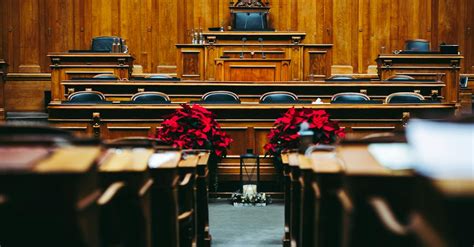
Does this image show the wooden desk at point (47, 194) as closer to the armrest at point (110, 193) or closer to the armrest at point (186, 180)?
the armrest at point (110, 193)

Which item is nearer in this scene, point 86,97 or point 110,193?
point 110,193

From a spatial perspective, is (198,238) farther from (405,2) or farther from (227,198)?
(405,2)

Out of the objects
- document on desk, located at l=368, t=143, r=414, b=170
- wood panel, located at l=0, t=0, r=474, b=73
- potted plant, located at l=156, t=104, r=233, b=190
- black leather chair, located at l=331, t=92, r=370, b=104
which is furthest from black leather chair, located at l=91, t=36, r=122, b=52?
document on desk, located at l=368, t=143, r=414, b=170

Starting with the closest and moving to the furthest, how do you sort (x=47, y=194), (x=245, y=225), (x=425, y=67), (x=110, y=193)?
(x=47, y=194) → (x=110, y=193) → (x=245, y=225) → (x=425, y=67)

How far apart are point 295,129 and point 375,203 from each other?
15.3ft

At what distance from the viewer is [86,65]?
450 inches

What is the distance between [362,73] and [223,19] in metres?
2.88

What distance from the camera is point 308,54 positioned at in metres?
12.0

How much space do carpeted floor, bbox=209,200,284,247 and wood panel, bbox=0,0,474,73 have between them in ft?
23.3

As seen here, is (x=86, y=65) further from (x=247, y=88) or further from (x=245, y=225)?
(x=245, y=225)

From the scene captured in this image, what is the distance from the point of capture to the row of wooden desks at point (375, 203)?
1.53 meters

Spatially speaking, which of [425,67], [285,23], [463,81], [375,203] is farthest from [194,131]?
[463,81]

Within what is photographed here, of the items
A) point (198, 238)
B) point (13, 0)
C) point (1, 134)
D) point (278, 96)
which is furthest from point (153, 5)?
point (1, 134)

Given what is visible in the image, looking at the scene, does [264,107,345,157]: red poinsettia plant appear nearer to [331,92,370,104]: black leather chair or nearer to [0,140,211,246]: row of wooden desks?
[331,92,370,104]: black leather chair
